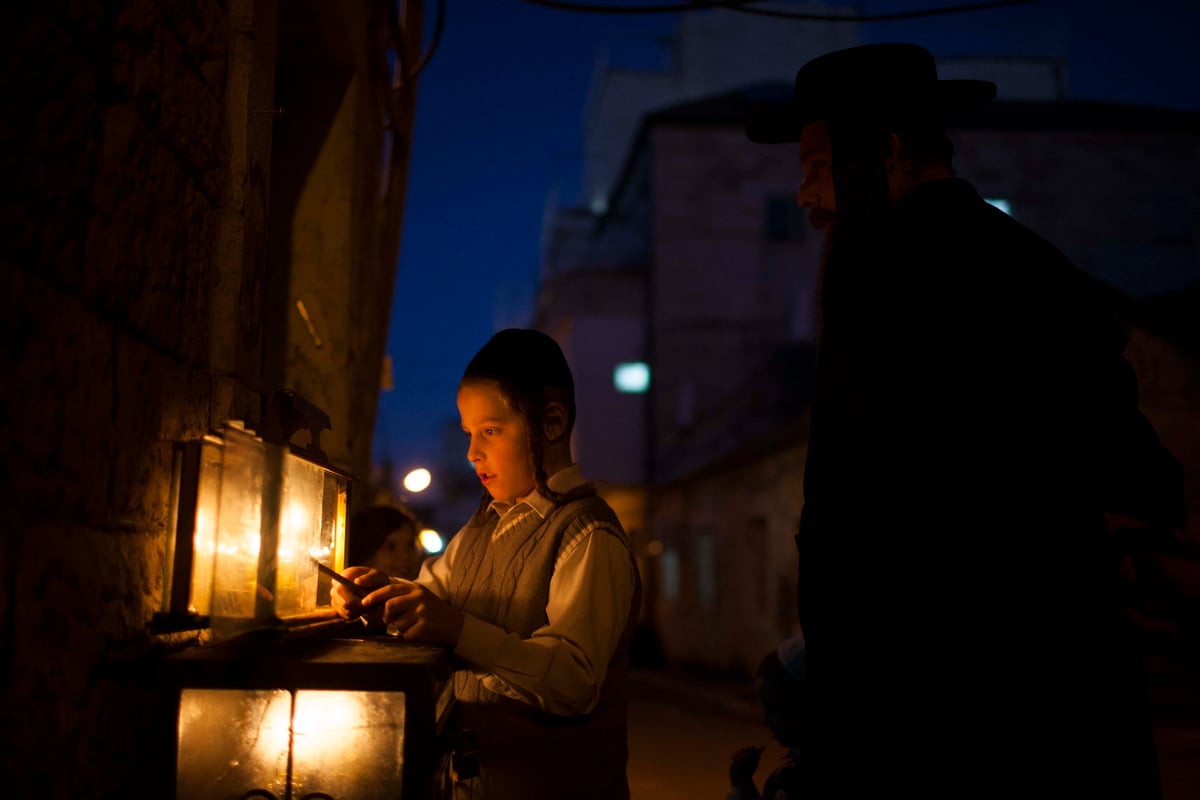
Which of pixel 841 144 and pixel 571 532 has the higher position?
pixel 841 144

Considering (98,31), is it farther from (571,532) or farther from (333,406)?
(333,406)

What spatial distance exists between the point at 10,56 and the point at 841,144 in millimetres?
1433

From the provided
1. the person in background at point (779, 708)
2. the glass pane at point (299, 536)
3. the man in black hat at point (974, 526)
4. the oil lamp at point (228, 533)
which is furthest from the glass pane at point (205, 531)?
the person in background at point (779, 708)

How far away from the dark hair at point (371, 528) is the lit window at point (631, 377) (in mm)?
18223

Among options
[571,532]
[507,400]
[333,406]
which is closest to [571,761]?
[571,532]

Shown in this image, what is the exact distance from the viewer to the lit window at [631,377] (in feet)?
75.2

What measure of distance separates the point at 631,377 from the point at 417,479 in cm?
1818

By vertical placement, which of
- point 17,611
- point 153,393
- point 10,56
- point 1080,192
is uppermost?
point 1080,192

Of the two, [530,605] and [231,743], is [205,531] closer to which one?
[231,743]

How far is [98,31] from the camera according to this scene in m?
1.58

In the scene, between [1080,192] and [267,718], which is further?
[1080,192]

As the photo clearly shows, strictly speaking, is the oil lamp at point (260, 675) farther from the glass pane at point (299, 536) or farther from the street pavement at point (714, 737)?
the street pavement at point (714, 737)

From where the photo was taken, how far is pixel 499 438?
249 centimetres

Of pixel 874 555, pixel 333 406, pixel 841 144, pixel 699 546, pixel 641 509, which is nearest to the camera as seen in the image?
pixel 874 555
